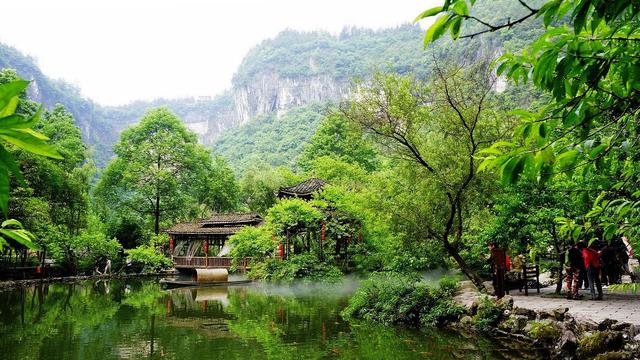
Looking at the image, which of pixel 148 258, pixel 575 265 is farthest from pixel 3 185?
pixel 148 258

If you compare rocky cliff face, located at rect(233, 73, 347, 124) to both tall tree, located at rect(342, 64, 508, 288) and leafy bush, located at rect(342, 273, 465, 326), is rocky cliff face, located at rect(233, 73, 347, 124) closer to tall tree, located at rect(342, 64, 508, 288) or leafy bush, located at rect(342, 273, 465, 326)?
tall tree, located at rect(342, 64, 508, 288)

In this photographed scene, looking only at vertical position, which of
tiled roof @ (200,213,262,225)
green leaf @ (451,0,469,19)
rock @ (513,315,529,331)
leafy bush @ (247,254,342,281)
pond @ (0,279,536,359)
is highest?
tiled roof @ (200,213,262,225)

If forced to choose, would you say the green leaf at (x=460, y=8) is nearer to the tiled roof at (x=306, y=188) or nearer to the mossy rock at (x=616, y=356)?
the mossy rock at (x=616, y=356)

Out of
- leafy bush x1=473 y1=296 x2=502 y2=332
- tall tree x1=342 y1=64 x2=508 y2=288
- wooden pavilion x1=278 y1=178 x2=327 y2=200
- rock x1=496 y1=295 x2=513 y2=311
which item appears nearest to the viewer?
leafy bush x1=473 y1=296 x2=502 y2=332

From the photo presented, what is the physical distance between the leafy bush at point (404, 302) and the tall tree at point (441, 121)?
140 cm

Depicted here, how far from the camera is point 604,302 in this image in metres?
8.70

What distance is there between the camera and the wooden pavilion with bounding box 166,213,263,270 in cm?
2677

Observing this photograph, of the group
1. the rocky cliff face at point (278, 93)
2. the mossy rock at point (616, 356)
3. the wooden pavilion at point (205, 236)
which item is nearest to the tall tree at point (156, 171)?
the wooden pavilion at point (205, 236)

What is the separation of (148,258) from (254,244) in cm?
837

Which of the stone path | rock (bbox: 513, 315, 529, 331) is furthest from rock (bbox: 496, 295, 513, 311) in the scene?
rock (bbox: 513, 315, 529, 331)

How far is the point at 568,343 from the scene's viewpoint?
22.5 feet

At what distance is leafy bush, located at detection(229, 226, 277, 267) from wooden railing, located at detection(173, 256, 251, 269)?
6.07 feet

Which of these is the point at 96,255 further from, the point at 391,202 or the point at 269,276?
the point at 391,202

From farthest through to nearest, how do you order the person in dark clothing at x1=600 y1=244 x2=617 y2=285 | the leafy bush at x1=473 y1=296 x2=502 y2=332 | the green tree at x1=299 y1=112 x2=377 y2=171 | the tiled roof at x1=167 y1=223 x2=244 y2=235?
the green tree at x1=299 y1=112 x2=377 y2=171 < the tiled roof at x1=167 y1=223 x2=244 y2=235 < the person in dark clothing at x1=600 y1=244 x2=617 y2=285 < the leafy bush at x1=473 y1=296 x2=502 y2=332
